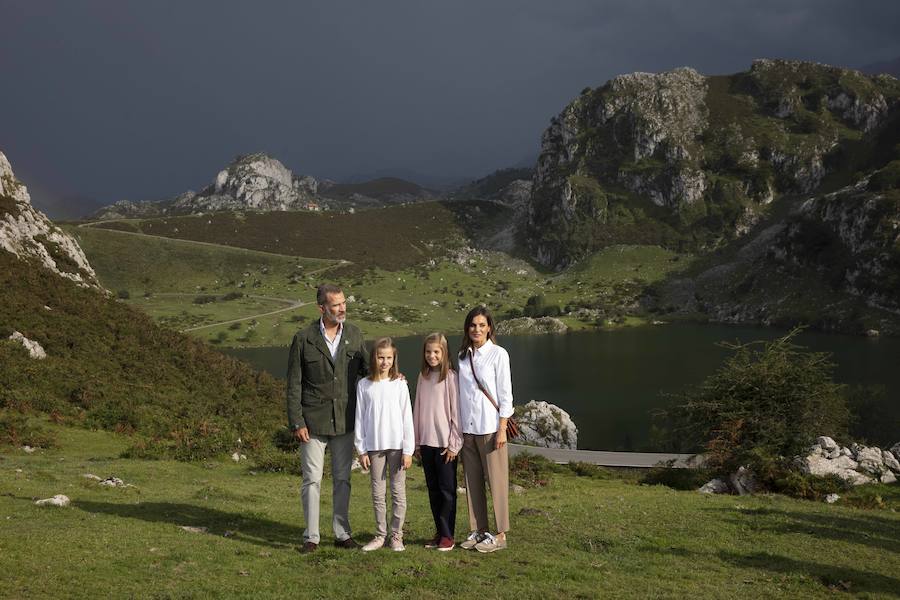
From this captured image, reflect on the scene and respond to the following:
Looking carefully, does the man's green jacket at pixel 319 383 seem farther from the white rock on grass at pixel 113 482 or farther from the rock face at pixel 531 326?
the rock face at pixel 531 326

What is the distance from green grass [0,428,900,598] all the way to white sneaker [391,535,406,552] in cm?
22

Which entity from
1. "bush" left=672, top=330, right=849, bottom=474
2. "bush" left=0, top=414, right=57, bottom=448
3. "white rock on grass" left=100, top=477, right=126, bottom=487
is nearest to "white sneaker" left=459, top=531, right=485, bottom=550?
"white rock on grass" left=100, top=477, right=126, bottom=487

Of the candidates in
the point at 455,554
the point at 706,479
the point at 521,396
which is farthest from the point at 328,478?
the point at 521,396

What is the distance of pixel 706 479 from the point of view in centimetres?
3434

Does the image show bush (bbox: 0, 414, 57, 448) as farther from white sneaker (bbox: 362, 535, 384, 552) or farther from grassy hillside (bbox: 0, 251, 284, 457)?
white sneaker (bbox: 362, 535, 384, 552)

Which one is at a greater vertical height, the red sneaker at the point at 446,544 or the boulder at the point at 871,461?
the red sneaker at the point at 446,544

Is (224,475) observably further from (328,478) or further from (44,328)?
(44,328)

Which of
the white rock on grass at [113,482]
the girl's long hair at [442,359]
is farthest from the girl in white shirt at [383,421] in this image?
the white rock on grass at [113,482]

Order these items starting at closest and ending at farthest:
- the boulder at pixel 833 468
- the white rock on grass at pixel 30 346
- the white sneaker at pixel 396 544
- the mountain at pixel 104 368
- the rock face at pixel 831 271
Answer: the white sneaker at pixel 396 544, the boulder at pixel 833 468, the mountain at pixel 104 368, the white rock on grass at pixel 30 346, the rock face at pixel 831 271

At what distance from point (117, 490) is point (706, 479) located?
29.4 meters

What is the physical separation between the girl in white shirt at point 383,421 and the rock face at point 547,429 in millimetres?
53879

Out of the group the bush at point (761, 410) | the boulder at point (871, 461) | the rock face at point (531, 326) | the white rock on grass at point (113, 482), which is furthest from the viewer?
the rock face at point (531, 326)

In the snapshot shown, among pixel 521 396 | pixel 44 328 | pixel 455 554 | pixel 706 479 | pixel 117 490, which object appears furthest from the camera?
pixel 521 396

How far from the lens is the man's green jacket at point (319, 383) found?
38.4 feet
